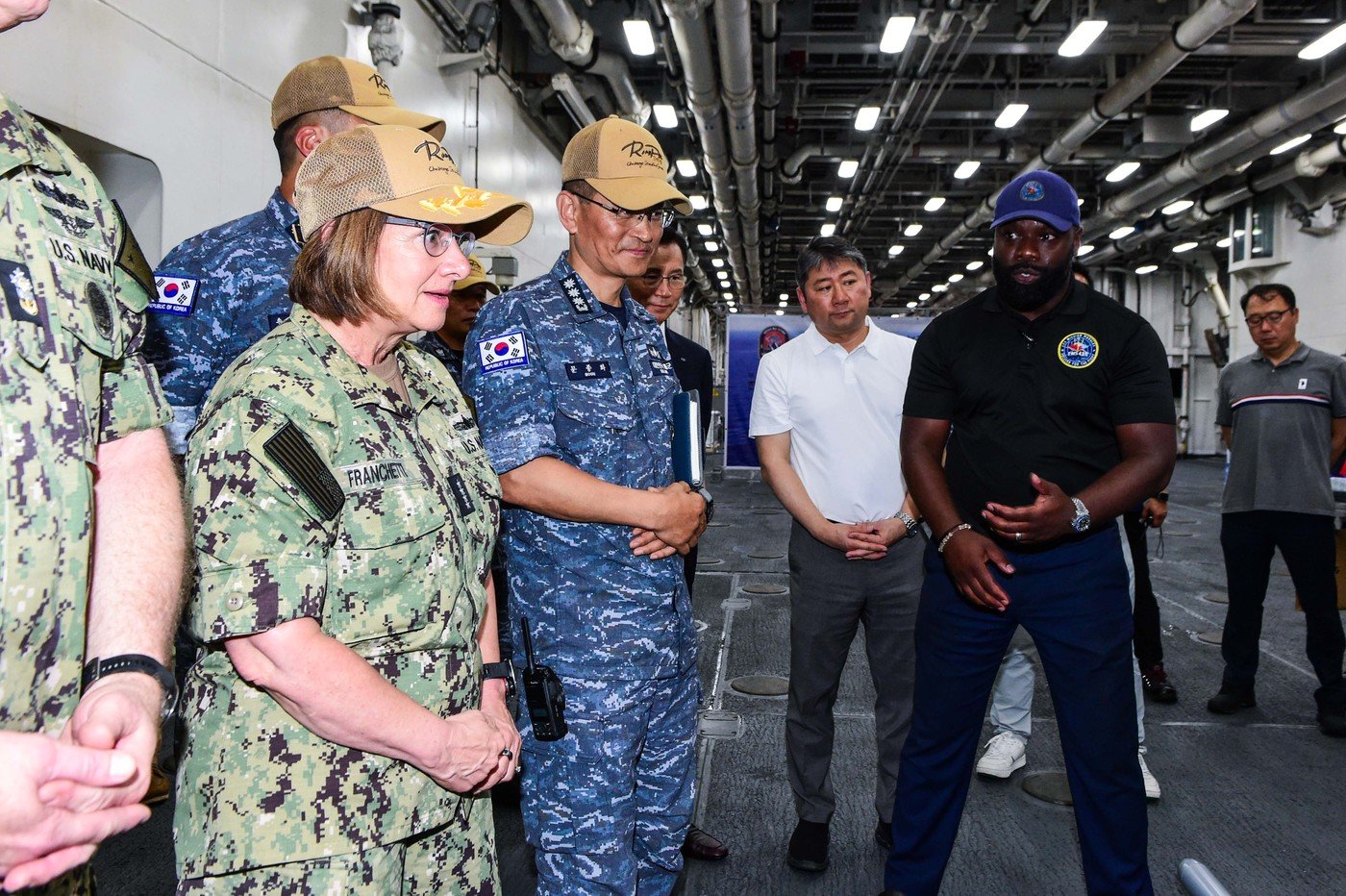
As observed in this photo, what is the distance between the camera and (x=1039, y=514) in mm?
2104

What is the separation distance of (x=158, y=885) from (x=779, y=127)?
11496mm

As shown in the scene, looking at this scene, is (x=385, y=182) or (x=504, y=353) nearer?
(x=385, y=182)

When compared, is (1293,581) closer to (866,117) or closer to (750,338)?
(750,338)

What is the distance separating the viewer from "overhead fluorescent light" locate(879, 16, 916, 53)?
7.56 metres

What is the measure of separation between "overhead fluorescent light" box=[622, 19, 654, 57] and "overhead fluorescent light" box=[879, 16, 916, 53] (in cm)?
207

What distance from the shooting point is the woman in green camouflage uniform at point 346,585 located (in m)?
1.14

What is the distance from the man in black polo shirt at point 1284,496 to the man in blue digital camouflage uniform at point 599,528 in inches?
125

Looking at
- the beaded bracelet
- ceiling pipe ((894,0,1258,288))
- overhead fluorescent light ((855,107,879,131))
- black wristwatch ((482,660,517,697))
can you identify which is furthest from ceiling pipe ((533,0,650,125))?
black wristwatch ((482,660,517,697))

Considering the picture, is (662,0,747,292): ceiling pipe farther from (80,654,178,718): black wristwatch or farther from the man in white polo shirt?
(80,654,178,718): black wristwatch

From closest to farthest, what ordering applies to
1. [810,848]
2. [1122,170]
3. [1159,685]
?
[810,848] → [1159,685] → [1122,170]

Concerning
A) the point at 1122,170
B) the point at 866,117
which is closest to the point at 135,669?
the point at 866,117

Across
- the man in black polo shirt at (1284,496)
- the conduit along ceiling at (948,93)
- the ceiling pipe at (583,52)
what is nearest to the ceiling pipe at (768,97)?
the conduit along ceiling at (948,93)

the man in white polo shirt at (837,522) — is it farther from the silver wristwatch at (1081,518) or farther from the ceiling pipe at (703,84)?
the ceiling pipe at (703,84)

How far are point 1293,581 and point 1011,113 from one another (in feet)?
26.2
